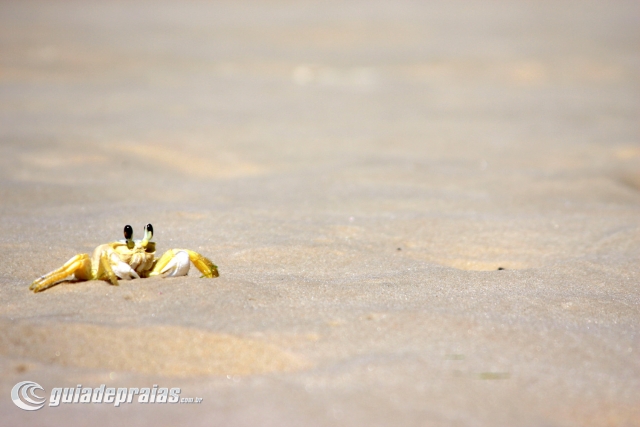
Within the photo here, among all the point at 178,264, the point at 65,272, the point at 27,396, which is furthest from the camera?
the point at 178,264

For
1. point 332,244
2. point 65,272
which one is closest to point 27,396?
Answer: point 65,272

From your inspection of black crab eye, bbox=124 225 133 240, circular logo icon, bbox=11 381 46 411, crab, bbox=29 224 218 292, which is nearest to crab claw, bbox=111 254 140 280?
crab, bbox=29 224 218 292

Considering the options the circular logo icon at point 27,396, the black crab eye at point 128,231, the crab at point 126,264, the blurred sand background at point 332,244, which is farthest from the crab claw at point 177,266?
the circular logo icon at point 27,396

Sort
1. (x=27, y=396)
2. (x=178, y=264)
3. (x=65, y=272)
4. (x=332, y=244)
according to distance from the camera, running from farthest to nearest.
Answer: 1. (x=332, y=244)
2. (x=178, y=264)
3. (x=65, y=272)
4. (x=27, y=396)

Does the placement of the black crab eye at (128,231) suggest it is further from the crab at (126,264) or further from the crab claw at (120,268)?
the crab claw at (120,268)

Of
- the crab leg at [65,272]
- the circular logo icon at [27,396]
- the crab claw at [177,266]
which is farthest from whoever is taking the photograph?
the crab claw at [177,266]

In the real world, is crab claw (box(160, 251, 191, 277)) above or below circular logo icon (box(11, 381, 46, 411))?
above

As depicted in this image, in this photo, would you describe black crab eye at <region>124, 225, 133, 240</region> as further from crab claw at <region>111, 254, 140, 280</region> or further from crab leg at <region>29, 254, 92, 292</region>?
crab leg at <region>29, 254, 92, 292</region>

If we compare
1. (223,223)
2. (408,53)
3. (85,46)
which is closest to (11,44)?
(85,46)

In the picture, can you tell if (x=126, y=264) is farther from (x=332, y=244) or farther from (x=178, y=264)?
(x=332, y=244)
